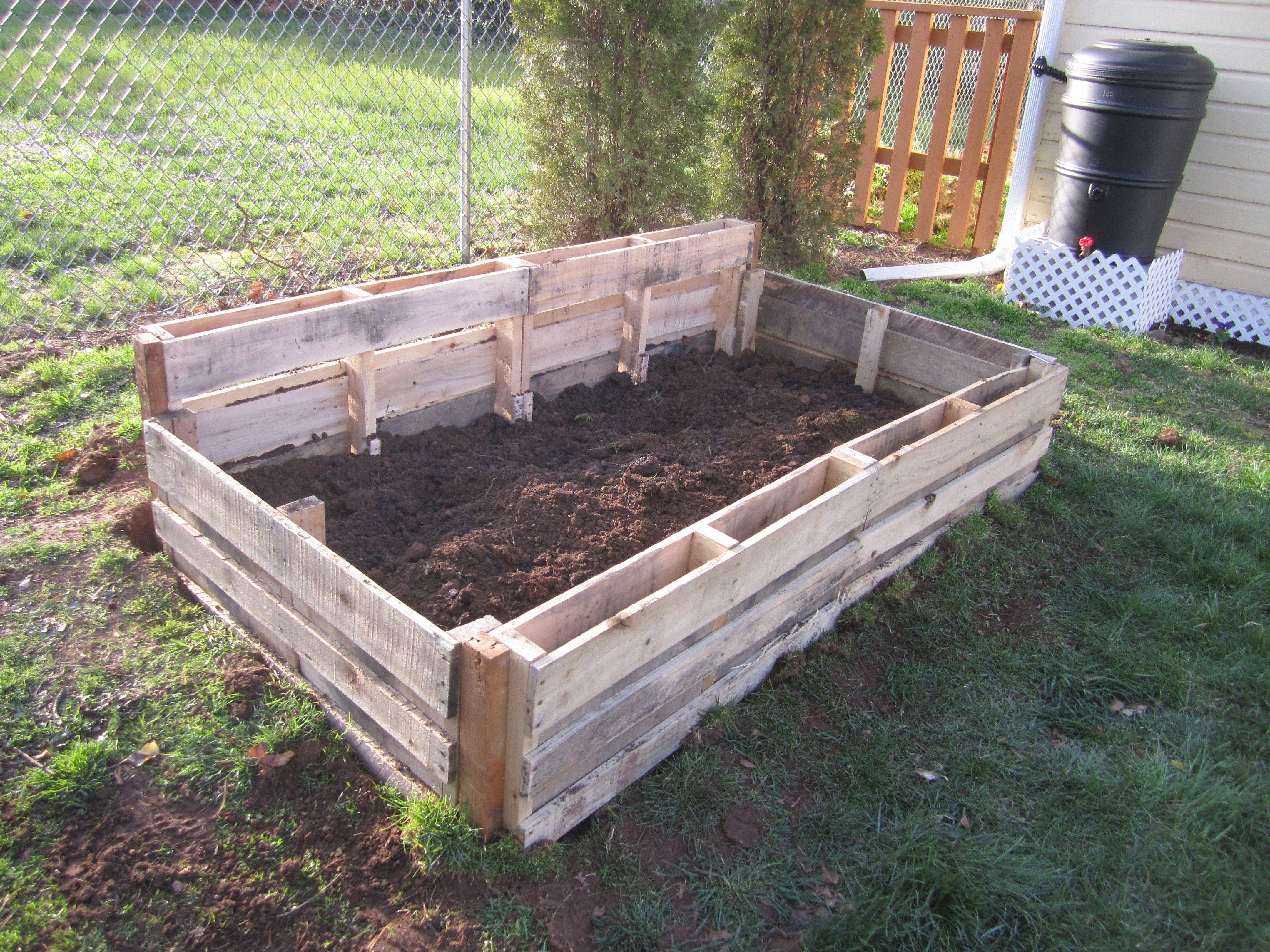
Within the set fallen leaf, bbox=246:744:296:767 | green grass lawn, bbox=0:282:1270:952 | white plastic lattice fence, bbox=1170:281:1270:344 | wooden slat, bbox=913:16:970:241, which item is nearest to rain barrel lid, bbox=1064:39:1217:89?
white plastic lattice fence, bbox=1170:281:1270:344

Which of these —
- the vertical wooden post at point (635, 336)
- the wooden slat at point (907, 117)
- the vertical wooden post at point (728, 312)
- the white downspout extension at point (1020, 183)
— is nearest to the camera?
the vertical wooden post at point (635, 336)

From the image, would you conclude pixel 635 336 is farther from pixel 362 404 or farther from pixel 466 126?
pixel 466 126

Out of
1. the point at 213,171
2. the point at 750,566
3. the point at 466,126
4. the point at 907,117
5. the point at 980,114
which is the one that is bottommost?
the point at 750,566

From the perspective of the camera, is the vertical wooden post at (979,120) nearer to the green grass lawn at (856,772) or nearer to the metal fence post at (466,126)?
the metal fence post at (466,126)

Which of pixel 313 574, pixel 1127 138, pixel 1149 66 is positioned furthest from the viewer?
pixel 1127 138

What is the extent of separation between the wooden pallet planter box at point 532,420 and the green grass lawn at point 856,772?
0.49 ft

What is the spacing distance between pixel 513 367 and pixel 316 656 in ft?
6.24

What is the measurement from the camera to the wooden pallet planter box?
2.36 m

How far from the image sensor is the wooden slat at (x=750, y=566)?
2305 mm

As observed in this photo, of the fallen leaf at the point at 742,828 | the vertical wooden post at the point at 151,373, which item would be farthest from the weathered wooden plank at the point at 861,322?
the vertical wooden post at the point at 151,373

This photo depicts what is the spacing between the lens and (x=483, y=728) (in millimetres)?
2236

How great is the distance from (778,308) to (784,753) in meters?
3.12

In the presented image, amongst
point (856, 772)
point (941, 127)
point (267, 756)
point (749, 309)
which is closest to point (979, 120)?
point (941, 127)

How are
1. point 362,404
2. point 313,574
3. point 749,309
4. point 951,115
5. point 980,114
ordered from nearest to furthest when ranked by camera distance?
point 313,574
point 362,404
point 749,309
point 980,114
point 951,115
